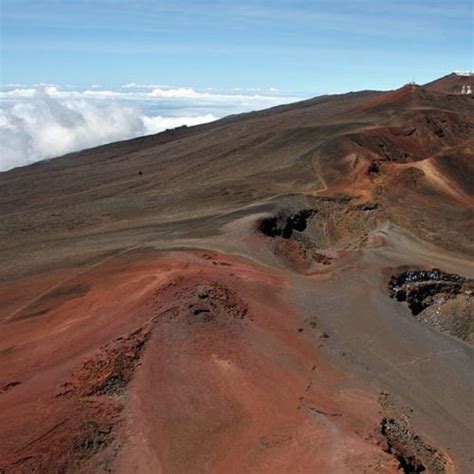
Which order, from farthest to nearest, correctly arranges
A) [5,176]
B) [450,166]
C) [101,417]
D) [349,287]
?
1. [5,176]
2. [450,166]
3. [349,287]
4. [101,417]

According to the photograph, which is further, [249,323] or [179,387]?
[249,323]

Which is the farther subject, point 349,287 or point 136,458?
point 349,287

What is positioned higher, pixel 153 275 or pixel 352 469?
pixel 153 275

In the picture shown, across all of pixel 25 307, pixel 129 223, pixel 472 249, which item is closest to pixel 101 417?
pixel 25 307

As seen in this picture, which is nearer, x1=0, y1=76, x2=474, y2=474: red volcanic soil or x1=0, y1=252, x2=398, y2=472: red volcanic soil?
x1=0, y1=252, x2=398, y2=472: red volcanic soil

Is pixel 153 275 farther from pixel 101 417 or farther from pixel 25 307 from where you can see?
pixel 101 417

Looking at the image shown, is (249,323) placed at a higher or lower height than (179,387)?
higher

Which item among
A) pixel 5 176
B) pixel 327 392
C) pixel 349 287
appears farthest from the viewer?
pixel 5 176

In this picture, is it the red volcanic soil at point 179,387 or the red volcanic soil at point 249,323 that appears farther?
the red volcanic soil at point 249,323
